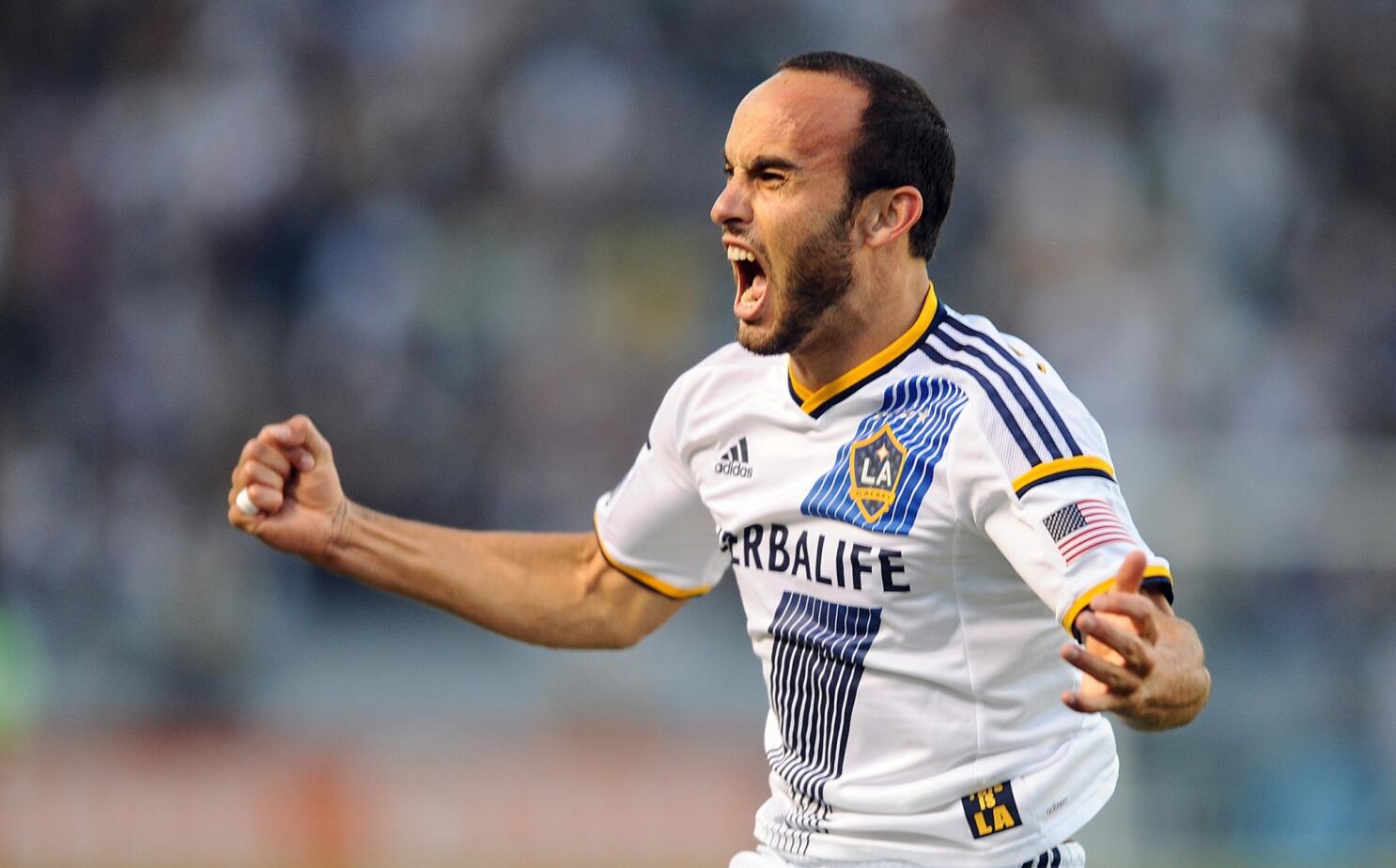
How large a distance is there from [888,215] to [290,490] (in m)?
1.63

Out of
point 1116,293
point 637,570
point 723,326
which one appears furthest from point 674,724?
point 637,570

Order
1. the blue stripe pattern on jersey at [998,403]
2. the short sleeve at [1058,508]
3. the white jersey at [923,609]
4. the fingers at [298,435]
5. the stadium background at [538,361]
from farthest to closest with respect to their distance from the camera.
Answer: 1. the stadium background at [538,361]
2. the fingers at [298,435]
3. the white jersey at [923,609]
4. the blue stripe pattern on jersey at [998,403]
5. the short sleeve at [1058,508]

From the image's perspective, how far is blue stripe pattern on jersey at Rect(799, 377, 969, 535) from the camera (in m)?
3.85

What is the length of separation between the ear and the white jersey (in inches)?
7.8

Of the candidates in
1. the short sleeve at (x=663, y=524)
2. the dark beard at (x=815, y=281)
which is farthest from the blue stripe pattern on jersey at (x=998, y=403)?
the short sleeve at (x=663, y=524)

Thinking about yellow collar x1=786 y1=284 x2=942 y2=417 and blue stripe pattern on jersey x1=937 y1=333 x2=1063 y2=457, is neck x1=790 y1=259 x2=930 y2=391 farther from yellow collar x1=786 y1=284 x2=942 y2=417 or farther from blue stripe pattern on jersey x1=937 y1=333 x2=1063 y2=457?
blue stripe pattern on jersey x1=937 y1=333 x2=1063 y2=457

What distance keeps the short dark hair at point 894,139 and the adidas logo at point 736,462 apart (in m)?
0.63

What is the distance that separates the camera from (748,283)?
4293 millimetres

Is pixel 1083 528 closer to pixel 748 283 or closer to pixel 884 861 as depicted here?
pixel 884 861

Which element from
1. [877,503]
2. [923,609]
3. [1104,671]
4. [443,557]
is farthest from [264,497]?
[1104,671]

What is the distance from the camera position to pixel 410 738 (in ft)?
32.3

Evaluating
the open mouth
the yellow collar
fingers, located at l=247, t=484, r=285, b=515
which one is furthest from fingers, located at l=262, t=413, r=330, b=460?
the yellow collar

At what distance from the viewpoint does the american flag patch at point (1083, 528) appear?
3.44m

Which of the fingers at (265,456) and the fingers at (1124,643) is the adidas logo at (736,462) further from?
the fingers at (1124,643)
